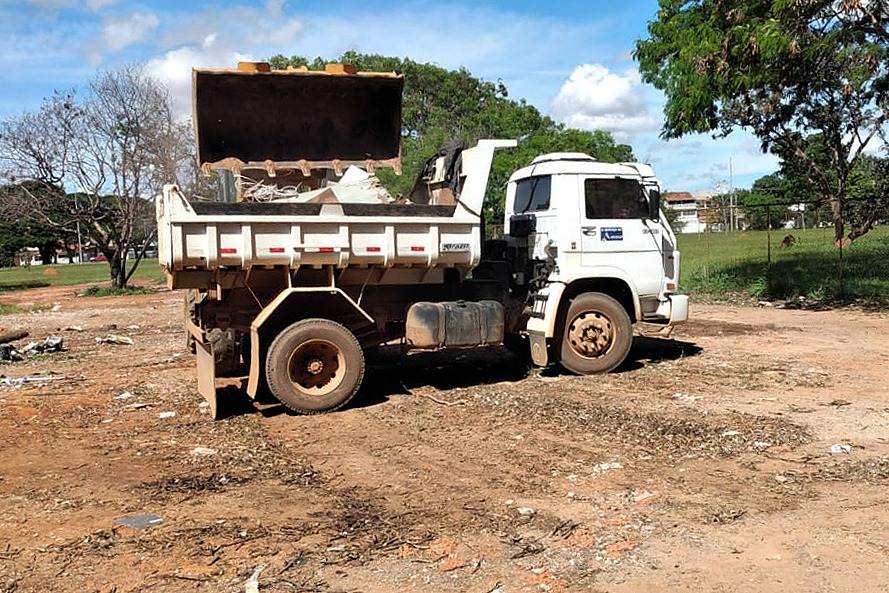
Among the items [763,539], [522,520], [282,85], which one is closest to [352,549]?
[522,520]

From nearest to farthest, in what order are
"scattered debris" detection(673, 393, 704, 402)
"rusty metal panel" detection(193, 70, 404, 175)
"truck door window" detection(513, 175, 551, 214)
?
1. "scattered debris" detection(673, 393, 704, 402)
2. "truck door window" detection(513, 175, 551, 214)
3. "rusty metal panel" detection(193, 70, 404, 175)

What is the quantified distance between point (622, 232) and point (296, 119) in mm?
4556

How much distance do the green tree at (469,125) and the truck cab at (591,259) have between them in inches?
294

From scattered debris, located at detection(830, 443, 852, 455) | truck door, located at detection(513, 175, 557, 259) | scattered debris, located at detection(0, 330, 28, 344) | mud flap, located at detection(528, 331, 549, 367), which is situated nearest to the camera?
scattered debris, located at detection(830, 443, 852, 455)

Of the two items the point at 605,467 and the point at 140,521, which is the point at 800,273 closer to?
the point at 605,467

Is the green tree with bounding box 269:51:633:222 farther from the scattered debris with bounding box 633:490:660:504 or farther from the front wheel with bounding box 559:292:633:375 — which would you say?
the scattered debris with bounding box 633:490:660:504

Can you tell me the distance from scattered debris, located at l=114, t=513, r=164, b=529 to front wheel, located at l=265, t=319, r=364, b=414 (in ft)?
9.19

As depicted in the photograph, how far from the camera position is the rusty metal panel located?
9.98 meters

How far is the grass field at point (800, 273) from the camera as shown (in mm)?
17516

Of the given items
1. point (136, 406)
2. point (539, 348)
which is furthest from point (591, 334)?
point (136, 406)

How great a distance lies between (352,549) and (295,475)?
1.69m

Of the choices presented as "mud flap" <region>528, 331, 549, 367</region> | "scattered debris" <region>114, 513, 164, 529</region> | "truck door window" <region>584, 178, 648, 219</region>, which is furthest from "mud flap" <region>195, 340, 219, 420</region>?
"truck door window" <region>584, 178, 648, 219</region>

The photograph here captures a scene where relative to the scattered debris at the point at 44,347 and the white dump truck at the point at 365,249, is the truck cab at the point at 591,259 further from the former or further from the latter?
the scattered debris at the point at 44,347

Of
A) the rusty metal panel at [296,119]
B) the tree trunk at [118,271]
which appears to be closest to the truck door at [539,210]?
the rusty metal panel at [296,119]
